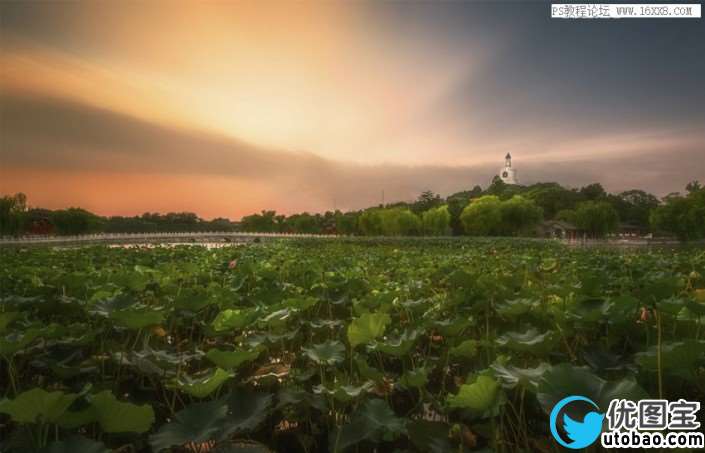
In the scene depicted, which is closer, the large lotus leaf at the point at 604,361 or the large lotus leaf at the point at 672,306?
the large lotus leaf at the point at 604,361

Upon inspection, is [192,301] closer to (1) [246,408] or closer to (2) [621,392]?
(1) [246,408]

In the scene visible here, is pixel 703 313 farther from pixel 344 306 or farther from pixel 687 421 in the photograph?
pixel 344 306

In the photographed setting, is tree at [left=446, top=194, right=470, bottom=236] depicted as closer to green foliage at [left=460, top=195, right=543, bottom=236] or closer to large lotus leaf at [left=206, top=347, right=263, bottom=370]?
green foliage at [left=460, top=195, right=543, bottom=236]

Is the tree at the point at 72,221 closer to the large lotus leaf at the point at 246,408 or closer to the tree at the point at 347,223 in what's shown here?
the tree at the point at 347,223

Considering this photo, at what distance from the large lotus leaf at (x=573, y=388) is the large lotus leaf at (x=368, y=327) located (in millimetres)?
648

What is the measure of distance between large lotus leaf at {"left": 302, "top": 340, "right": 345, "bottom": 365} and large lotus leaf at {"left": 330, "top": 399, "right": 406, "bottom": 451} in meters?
0.31

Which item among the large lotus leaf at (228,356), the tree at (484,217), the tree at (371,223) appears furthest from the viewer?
the tree at (371,223)

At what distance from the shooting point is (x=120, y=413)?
3.36 feet

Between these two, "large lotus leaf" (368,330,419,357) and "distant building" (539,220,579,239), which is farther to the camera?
"distant building" (539,220,579,239)

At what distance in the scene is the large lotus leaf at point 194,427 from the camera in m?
0.99

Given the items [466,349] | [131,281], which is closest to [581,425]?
[466,349]

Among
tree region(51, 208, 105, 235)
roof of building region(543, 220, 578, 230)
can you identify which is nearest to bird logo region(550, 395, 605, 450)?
roof of building region(543, 220, 578, 230)

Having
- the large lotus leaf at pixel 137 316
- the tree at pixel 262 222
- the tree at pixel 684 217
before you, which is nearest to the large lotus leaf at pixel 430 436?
the large lotus leaf at pixel 137 316

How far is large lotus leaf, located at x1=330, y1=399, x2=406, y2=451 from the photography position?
107 cm
